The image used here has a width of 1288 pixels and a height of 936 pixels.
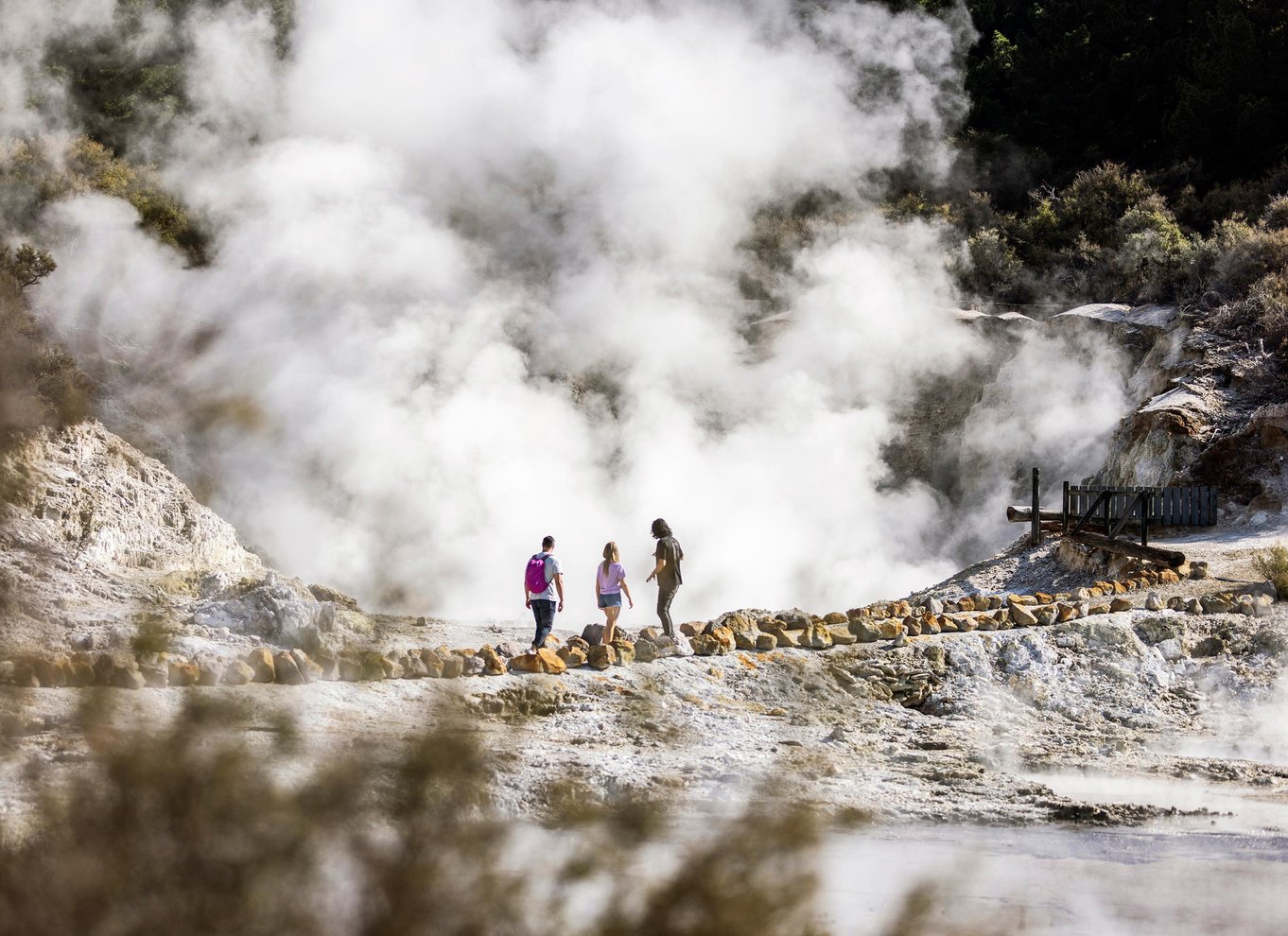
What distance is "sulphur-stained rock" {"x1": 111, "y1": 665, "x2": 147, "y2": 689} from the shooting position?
495 centimetres

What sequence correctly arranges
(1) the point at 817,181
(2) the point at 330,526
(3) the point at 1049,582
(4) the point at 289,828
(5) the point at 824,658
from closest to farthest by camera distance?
(4) the point at 289,828
(5) the point at 824,658
(3) the point at 1049,582
(2) the point at 330,526
(1) the point at 817,181

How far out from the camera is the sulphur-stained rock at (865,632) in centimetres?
795

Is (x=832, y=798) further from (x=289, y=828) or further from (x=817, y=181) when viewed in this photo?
(x=817, y=181)

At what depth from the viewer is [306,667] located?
590 centimetres

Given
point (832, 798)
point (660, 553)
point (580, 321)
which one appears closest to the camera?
point (832, 798)

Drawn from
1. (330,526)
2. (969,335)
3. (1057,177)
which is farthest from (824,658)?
(1057,177)

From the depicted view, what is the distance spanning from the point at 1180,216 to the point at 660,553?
1700 centimetres

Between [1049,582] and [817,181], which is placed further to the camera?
[817,181]

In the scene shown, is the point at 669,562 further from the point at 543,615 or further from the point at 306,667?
the point at 306,667

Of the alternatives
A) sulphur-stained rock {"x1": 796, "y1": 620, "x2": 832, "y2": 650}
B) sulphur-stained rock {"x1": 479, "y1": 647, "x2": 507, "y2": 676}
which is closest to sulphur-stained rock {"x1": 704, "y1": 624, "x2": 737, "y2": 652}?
sulphur-stained rock {"x1": 796, "y1": 620, "x2": 832, "y2": 650}

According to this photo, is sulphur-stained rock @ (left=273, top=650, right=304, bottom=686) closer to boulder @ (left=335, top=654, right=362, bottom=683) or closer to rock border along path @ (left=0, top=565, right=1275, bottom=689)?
rock border along path @ (left=0, top=565, right=1275, bottom=689)

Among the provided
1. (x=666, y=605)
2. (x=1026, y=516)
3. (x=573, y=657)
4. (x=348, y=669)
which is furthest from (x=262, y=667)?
(x=1026, y=516)

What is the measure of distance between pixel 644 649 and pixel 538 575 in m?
0.87

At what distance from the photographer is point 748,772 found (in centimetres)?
491
